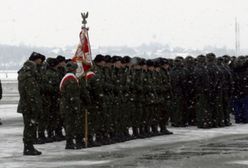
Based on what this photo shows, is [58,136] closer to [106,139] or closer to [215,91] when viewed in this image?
[106,139]

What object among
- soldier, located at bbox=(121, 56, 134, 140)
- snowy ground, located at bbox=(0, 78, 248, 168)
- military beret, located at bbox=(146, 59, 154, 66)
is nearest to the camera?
snowy ground, located at bbox=(0, 78, 248, 168)

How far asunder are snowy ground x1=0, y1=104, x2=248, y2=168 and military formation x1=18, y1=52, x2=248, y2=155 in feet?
1.52

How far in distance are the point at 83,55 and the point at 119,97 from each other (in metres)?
1.25

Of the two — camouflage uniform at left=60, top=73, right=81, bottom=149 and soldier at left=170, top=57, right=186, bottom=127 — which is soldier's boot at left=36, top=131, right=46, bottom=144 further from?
soldier at left=170, top=57, right=186, bottom=127

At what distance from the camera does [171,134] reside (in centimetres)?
1953

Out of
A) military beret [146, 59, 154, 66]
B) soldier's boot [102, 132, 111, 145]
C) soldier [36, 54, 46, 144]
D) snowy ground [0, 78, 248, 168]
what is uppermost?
A: military beret [146, 59, 154, 66]

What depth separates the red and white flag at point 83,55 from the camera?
1673cm

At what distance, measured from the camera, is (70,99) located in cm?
1546

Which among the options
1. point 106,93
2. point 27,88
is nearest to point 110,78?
point 106,93

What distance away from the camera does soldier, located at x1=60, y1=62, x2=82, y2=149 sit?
15383mm

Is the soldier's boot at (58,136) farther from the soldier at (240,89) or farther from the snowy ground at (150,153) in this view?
the soldier at (240,89)

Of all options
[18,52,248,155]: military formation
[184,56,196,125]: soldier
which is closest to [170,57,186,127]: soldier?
[18,52,248,155]: military formation

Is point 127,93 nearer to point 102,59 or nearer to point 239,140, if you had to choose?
point 102,59

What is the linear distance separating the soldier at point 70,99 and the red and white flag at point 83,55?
3.16 ft
